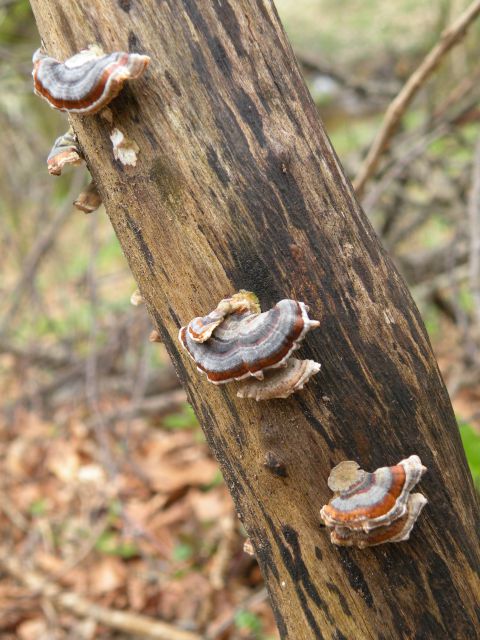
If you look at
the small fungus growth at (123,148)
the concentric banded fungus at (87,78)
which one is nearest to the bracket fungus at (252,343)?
the small fungus growth at (123,148)

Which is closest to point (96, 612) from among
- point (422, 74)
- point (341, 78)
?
point (422, 74)

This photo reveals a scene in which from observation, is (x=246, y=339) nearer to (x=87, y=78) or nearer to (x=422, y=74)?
(x=87, y=78)

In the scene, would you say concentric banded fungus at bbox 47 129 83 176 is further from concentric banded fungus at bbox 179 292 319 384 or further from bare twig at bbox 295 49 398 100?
bare twig at bbox 295 49 398 100

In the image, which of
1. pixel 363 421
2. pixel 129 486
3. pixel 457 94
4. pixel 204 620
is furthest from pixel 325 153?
pixel 129 486

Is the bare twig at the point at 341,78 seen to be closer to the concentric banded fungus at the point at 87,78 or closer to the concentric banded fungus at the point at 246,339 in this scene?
the concentric banded fungus at the point at 87,78

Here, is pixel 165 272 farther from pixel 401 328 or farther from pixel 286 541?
pixel 286 541

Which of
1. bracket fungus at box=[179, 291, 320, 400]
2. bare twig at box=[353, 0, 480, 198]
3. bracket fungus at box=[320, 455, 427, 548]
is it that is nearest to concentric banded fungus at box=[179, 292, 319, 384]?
bracket fungus at box=[179, 291, 320, 400]
